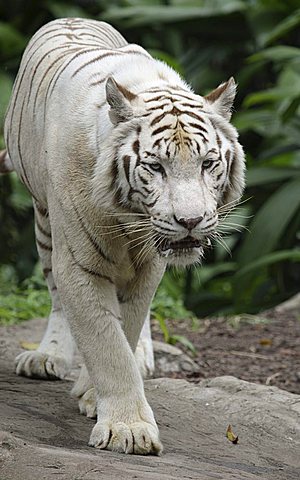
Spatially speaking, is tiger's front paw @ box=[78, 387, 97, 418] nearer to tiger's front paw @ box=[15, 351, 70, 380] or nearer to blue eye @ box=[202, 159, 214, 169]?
tiger's front paw @ box=[15, 351, 70, 380]

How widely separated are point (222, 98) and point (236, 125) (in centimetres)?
539

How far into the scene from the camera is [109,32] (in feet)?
17.0

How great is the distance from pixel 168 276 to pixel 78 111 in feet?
18.1

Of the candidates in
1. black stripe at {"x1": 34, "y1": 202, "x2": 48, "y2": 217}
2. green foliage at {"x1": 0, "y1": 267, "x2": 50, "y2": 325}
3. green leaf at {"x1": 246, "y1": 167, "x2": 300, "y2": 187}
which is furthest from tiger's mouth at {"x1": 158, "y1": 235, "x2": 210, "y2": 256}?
green leaf at {"x1": 246, "y1": 167, "x2": 300, "y2": 187}

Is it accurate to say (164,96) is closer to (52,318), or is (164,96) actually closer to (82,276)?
(82,276)

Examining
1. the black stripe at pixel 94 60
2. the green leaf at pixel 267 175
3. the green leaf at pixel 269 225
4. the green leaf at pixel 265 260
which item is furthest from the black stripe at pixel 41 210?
the green leaf at pixel 267 175

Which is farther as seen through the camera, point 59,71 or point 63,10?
point 63,10

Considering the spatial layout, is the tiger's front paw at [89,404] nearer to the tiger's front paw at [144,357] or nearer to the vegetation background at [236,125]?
the tiger's front paw at [144,357]

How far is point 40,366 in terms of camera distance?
4957 mm

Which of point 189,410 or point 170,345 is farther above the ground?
point 170,345

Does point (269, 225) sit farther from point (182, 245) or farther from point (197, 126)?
point (182, 245)

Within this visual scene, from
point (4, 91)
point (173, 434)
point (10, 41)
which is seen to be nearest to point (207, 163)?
point (173, 434)

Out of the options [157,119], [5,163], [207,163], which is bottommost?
[207,163]

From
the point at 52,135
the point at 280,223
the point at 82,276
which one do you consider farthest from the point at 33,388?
the point at 280,223
